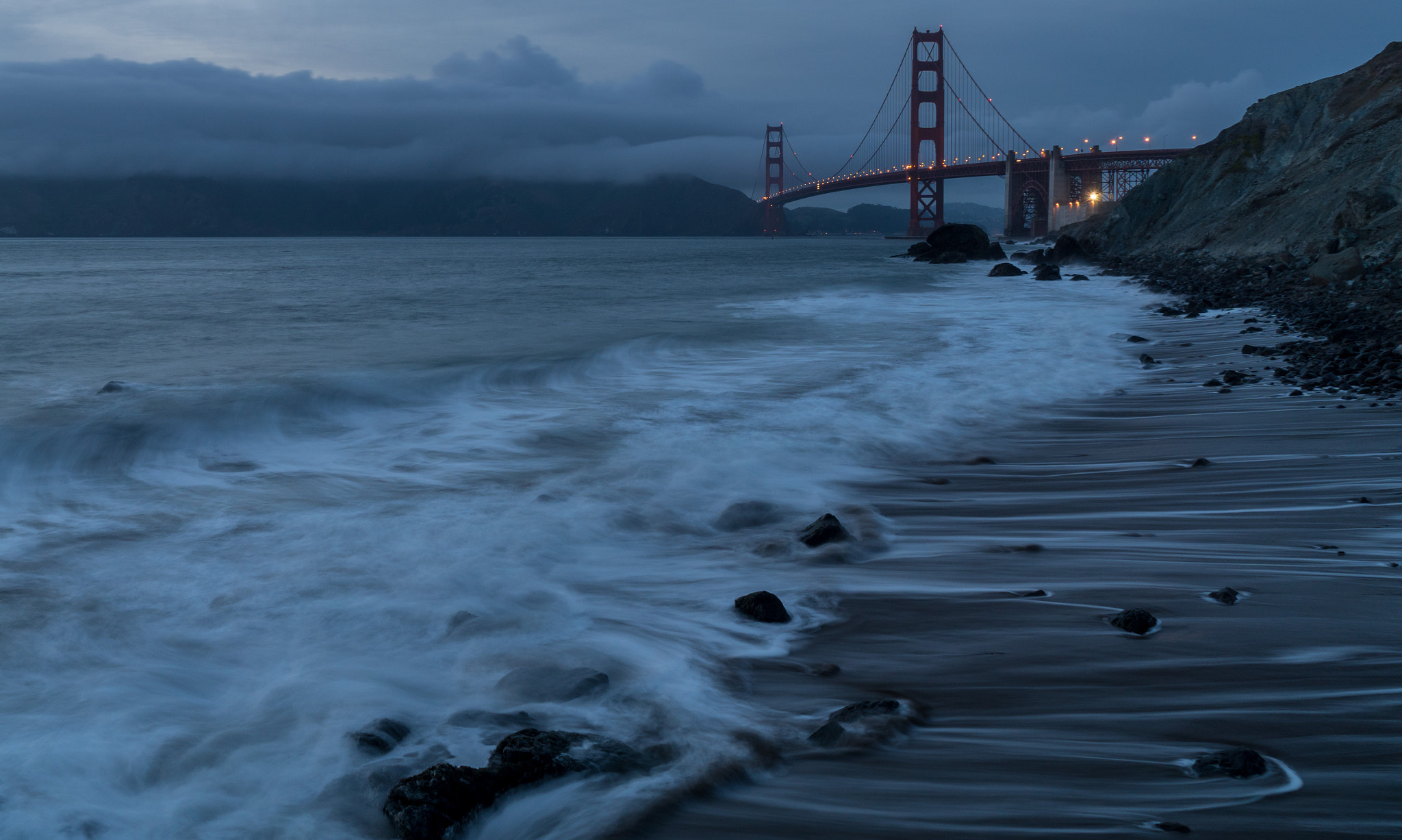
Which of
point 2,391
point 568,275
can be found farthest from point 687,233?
point 2,391

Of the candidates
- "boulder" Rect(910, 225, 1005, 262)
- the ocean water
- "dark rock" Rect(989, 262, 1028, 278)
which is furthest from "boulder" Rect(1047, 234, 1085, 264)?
the ocean water

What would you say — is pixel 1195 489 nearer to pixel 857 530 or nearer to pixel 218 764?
pixel 857 530

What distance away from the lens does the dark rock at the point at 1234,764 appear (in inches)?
72.6

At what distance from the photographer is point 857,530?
3.73 meters

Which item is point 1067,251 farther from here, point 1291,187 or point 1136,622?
point 1136,622

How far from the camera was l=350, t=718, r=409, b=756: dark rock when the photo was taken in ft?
7.20

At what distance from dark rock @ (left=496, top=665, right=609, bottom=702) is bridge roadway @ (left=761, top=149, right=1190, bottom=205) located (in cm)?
5086

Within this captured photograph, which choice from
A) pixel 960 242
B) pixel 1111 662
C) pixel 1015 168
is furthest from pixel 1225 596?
pixel 1015 168

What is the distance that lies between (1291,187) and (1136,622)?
755 inches

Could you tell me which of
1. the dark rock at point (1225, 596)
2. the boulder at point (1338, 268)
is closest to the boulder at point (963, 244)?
the boulder at point (1338, 268)

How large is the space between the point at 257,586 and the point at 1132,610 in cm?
289

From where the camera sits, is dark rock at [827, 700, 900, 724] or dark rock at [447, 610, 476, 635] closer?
dark rock at [827, 700, 900, 724]

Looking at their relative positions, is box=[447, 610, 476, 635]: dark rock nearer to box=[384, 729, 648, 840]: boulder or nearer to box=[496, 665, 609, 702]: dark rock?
box=[496, 665, 609, 702]: dark rock

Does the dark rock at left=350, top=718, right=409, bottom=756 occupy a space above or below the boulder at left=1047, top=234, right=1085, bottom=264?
below
